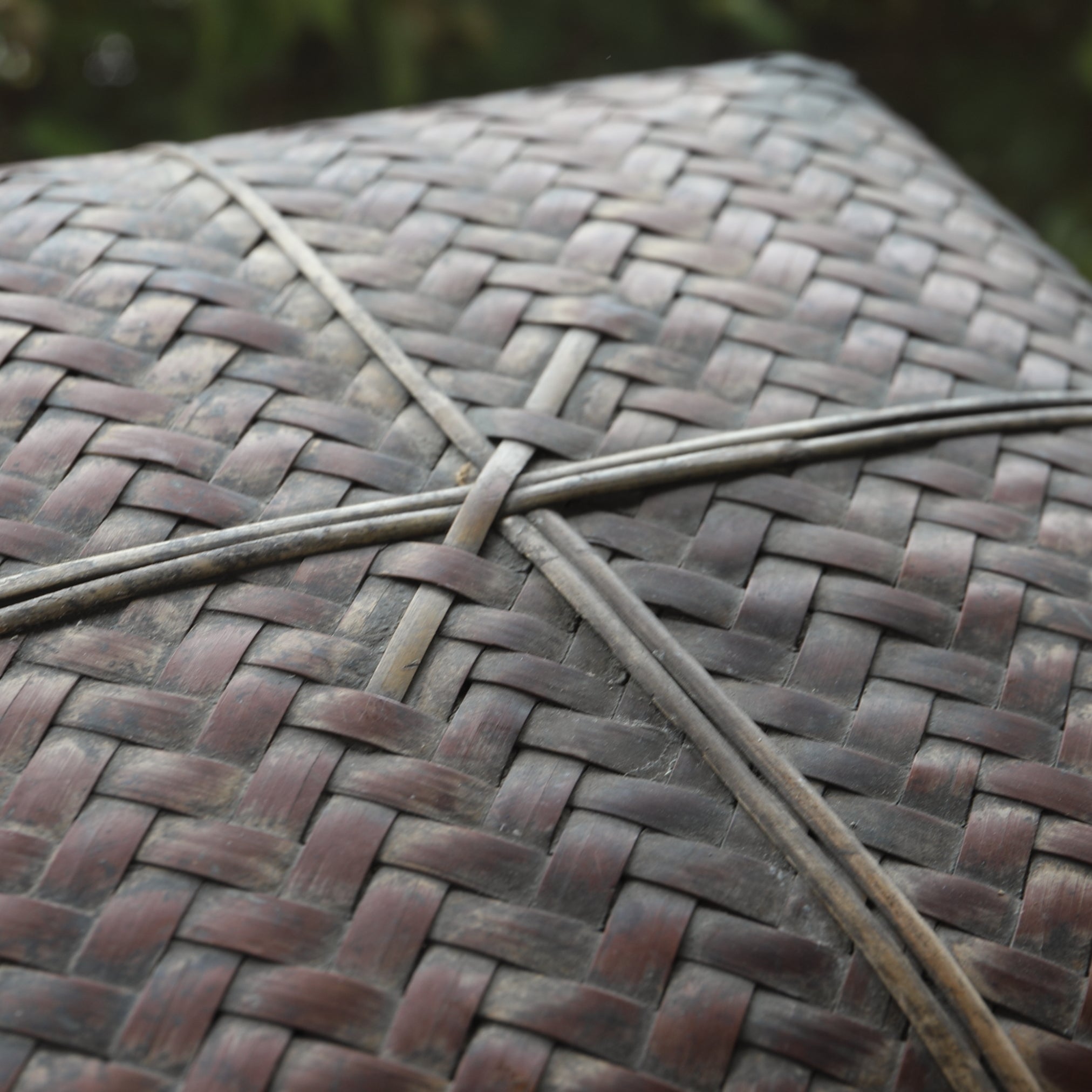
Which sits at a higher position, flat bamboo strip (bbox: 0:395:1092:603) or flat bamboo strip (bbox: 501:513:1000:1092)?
flat bamboo strip (bbox: 0:395:1092:603)

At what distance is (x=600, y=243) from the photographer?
79 cm

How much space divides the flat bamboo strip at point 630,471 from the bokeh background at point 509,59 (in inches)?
53.6

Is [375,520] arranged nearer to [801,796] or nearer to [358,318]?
[358,318]

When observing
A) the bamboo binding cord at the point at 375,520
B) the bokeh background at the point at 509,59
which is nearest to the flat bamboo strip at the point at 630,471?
the bamboo binding cord at the point at 375,520

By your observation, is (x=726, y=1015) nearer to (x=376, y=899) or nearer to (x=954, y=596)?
(x=376, y=899)

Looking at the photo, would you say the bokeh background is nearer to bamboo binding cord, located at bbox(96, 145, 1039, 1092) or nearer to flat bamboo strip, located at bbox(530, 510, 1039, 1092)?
bamboo binding cord, located at bbox(96, 145, 1039, 1092)

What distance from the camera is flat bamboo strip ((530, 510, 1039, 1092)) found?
514 mm

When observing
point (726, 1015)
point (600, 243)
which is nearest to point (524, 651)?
point (726, 1015)

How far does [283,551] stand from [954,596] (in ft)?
1.28

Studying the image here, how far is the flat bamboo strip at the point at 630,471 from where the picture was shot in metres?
0.58

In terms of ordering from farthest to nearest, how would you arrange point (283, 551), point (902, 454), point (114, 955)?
point (902, 454), point (283, 551), point (114, 955)

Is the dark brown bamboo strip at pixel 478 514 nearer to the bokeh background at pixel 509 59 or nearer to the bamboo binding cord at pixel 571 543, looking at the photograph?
the bamboo binding cord at pixel 571 543

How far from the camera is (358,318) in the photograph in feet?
2.33

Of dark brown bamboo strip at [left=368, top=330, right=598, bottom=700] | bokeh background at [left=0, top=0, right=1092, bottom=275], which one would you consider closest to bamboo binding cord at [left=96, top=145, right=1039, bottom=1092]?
dark brown bamboo strip at [left=368, top=330, right=598, bottom=700]
